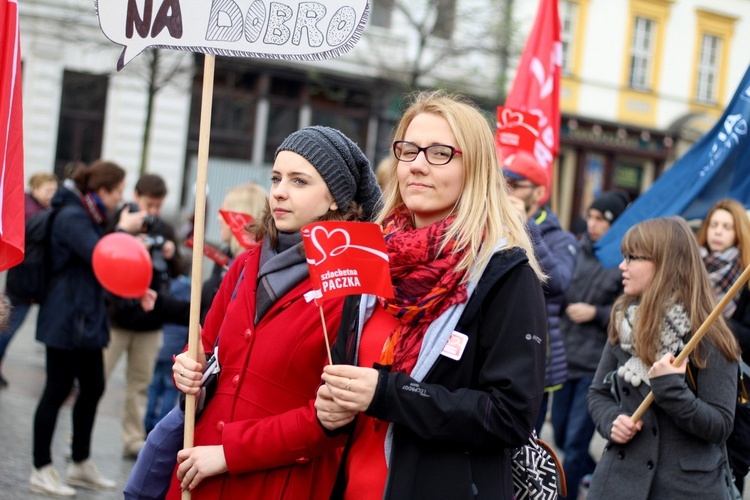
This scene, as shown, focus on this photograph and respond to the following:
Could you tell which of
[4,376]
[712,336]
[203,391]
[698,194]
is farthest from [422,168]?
[4,376]

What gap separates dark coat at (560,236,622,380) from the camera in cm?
652

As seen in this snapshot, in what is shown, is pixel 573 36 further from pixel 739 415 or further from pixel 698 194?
pixel 739 415

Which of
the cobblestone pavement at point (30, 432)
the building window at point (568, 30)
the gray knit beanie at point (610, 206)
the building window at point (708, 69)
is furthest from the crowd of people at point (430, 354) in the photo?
the building window at point (708, 69)

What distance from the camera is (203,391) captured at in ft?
10.5

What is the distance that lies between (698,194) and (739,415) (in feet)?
6.93

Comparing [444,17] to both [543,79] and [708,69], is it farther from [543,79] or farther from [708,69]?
[543,79]

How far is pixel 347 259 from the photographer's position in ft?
9.08

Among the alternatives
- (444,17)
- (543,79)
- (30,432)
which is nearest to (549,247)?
(543,79)

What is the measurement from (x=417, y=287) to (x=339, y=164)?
28.4 inches

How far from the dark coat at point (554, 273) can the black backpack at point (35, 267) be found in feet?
9.83

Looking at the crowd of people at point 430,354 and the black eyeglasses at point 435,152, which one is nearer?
the crowd of people at point 430,354

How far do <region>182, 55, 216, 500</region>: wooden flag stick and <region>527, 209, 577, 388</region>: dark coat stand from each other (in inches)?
103

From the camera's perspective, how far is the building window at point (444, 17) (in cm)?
2098

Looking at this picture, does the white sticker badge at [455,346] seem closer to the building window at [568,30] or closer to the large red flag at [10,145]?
the large red flag at [10,145]
